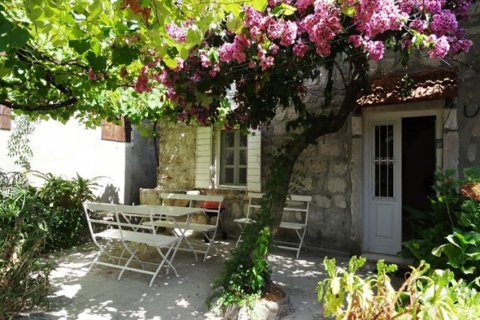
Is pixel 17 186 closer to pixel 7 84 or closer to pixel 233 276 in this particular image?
pixel 7 84

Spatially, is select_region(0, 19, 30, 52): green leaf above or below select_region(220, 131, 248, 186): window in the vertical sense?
above

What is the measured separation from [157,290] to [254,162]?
302 centimetres

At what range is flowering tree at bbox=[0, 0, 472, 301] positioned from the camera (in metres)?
2.10

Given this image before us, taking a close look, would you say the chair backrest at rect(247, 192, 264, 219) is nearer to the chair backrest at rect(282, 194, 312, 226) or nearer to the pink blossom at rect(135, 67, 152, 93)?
the chair backrest at rect(282, 194, 312, 226)

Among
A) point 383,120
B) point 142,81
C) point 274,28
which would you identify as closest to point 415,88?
point 383,120

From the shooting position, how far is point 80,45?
7.51 feet

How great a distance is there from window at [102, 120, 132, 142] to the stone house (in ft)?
10.2

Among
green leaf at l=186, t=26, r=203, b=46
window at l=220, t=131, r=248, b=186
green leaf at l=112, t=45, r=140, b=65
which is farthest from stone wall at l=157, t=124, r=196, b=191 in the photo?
green leaf at l=186, t=26, r=203, b=46

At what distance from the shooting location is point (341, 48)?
3.73 m

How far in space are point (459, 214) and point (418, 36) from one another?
1.61 m

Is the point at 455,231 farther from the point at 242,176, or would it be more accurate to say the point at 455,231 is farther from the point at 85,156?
the point at 85,156

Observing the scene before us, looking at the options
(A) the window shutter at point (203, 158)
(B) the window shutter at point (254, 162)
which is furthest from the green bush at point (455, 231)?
(A) the window shutter at point (203, 158)

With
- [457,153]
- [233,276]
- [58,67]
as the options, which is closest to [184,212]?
[233,276]

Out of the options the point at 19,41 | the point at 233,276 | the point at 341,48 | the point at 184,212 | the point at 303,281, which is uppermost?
the point at 341,48
